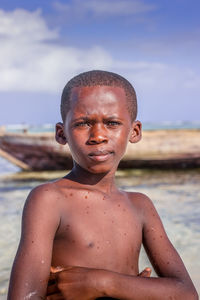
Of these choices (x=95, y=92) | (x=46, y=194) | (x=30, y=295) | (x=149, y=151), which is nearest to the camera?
(x=30, y=295)

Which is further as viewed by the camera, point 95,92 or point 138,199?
point 138,199

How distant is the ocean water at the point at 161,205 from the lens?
314 centimetres

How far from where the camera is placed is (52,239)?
4.77 feet

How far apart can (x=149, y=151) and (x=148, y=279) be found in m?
7.26

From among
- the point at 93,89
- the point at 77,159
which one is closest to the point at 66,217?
the point at 77,159

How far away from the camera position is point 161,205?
4.99 m

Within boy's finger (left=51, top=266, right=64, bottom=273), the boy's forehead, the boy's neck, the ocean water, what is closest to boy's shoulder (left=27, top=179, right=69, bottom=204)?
the boy's neck

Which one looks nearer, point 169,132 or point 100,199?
point 100,199

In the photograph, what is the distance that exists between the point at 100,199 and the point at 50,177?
6548 mm

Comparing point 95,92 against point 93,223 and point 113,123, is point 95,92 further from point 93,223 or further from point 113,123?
point 93,223

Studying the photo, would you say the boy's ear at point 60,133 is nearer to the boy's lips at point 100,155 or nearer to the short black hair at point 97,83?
the short black hair at point 97,83

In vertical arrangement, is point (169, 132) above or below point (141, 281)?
above

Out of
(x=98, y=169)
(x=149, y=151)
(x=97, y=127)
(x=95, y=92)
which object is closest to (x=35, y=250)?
(x=98, y=169)

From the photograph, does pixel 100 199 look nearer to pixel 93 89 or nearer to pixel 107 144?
pixel 107 144
